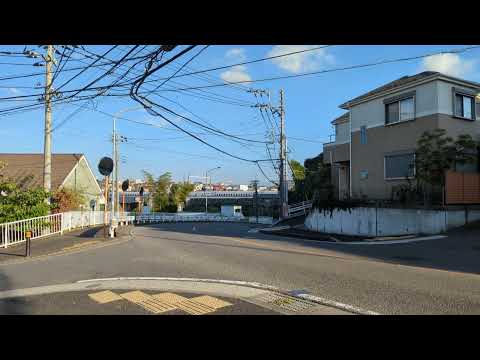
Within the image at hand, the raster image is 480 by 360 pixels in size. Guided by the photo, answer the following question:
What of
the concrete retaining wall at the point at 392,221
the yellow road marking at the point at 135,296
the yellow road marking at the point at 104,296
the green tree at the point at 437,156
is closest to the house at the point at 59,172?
the concrete retaining wall at the point at 392,221

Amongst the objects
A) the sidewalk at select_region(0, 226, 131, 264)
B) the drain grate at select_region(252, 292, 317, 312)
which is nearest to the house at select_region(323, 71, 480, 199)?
the drain grate at select_region(252, 292, 317, 312)

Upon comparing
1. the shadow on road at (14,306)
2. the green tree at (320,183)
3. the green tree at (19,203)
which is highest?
the green tree at (320,183)

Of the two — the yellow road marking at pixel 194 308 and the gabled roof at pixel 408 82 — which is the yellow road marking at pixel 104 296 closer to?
the yellow road marking at pixel 194 308

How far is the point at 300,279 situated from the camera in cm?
823

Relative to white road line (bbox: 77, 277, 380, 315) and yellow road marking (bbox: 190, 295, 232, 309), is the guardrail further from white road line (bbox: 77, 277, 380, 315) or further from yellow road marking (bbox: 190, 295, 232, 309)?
yellow road marking (bbox: 190, 295, 232, 309)

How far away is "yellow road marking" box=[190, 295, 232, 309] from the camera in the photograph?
612 cm

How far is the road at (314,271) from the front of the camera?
6.45 meters

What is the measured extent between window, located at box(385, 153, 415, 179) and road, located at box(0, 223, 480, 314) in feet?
21.1

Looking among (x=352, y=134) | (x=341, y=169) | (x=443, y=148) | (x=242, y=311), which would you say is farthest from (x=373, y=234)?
(x=242, y=311)

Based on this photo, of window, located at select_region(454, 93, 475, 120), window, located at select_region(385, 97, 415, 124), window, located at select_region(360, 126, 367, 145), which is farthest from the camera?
window, located at select_region(360, 126, 367, 145)

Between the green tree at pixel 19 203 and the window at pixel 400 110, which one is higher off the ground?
the window at pixel 400 110

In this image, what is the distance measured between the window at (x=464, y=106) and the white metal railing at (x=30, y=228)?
72.5 ft

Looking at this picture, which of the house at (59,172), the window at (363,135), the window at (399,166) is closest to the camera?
the window at (399,166)
